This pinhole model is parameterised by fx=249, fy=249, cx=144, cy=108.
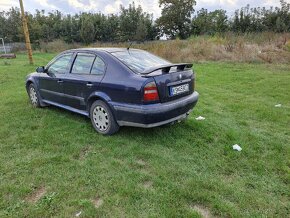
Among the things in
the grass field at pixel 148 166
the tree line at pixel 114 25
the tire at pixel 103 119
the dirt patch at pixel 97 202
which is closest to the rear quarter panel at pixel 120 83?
the tire at pixel 103 119

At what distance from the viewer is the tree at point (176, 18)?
38.3m

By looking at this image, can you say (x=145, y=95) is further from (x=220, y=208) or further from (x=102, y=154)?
(x=220, y=208)

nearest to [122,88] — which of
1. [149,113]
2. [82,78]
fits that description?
[149,113]

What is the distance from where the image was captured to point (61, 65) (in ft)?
16.4

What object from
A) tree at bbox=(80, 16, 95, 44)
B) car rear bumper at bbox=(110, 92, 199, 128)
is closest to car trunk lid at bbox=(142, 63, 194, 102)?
car rear bumper at bbox=(110, 92, 199, 128)

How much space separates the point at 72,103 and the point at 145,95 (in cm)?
182

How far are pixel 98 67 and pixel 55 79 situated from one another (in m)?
1.28

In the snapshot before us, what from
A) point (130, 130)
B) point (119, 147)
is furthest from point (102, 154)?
point (130, 130)

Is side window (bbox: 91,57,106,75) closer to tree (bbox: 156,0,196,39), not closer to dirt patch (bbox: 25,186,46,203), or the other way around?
dirt patch (bbox: 25,186,46,203)

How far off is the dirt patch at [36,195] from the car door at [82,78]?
1.82 meters

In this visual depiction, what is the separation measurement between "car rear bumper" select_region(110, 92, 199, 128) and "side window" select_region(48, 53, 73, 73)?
1.59m

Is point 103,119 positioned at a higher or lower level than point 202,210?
higher

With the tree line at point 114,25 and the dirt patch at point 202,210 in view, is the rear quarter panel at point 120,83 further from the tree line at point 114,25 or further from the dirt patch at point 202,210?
the tree line at point 114,25

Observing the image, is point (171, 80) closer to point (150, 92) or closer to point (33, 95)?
point (150, 92)
